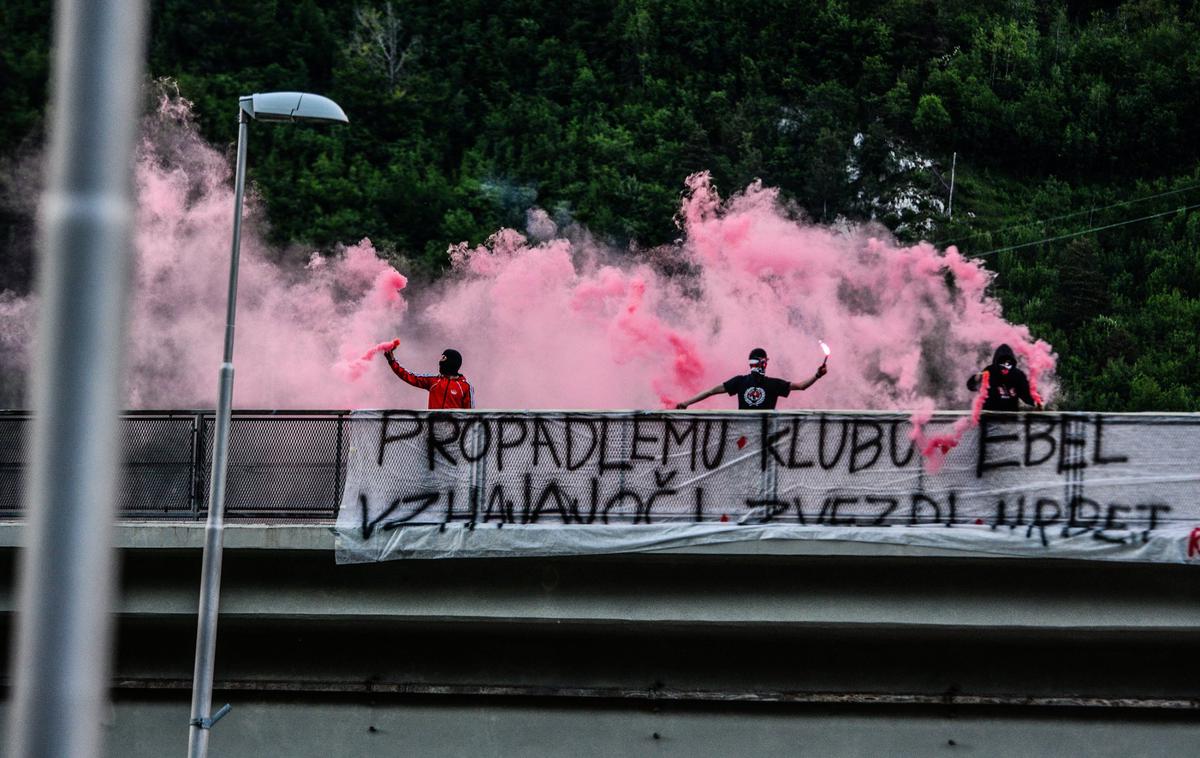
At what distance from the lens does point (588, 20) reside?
4962 cm

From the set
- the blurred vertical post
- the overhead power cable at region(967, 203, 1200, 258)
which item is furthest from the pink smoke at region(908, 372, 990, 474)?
the overhead power cable at region(967, 203, 1200, 258)

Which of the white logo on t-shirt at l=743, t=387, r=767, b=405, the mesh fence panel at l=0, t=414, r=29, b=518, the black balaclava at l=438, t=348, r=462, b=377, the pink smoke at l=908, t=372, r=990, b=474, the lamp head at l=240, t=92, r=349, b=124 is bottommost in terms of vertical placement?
the mesh fence panel at l=0, t=414, r=29, b=518

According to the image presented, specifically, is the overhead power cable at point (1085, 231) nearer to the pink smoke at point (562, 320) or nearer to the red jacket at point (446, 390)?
the pink smoke at point (562, 320)

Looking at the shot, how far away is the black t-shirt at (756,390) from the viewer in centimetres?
1448

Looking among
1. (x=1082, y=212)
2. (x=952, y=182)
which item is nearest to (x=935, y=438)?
(x=952, y=182)

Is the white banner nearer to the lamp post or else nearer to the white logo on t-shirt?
the white logo on t-shirt

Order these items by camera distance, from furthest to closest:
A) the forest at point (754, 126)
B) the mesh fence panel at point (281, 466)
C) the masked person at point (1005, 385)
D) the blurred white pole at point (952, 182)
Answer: the blurred white pole at point (952, 182) < the forest at point (754, 126) < the mesh fence panel at point (281, 466) < the masked person at point (1005, 385)

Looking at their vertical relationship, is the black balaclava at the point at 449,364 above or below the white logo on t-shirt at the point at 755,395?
above

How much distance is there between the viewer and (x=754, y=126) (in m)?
43.5

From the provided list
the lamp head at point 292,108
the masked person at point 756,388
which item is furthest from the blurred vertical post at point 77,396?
the masked person at point 756,388

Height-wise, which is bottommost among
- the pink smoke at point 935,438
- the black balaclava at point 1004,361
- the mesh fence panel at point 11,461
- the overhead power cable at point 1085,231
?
the mesh fence panel at point 11,461

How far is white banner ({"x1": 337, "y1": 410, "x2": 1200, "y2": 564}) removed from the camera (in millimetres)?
13000

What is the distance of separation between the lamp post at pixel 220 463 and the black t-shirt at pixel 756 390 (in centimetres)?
448

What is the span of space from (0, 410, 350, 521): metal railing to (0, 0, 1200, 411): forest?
25.2 m
